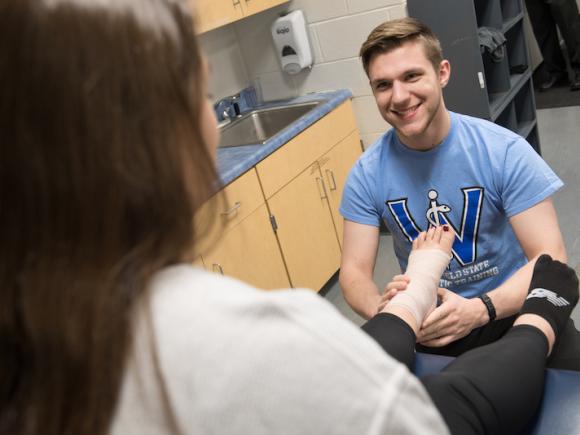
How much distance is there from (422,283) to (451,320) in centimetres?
17

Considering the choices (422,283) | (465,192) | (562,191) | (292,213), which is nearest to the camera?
(422,283)

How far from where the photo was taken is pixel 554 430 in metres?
0.92

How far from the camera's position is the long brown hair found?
44 centimetres

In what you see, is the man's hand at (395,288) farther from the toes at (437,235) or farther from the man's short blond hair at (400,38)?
the man's short blond hair at (400,38)

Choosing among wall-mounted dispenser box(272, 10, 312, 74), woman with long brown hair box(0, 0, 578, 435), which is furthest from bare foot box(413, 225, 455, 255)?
wall-mounted dispenser box(272, 10, 312, 74)

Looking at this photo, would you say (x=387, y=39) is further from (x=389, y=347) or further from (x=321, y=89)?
(x=321, y=89)

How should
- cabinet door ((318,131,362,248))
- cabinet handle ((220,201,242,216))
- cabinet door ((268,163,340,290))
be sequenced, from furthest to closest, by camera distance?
1. cabinet door ((318,131,362,248))
2. cabinet door ((268,163,340,290))
3. cabinet handle ((220,201,242,216))

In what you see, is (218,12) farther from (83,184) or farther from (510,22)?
(83,184)

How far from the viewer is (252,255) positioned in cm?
251

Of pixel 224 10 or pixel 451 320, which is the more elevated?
pixel 224 10

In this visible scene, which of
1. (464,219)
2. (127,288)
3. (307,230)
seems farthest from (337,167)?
(127,288)

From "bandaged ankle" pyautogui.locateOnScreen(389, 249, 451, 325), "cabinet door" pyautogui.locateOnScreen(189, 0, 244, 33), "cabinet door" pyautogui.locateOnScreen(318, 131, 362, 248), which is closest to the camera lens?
"bandaged ankle" pyautogui.locateOnScreen(389, 249, 451, 325)

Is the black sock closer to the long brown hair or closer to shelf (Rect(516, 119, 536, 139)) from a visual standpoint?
the long brown hair

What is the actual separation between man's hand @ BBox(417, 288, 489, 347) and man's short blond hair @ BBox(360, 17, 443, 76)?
72 centimetres
